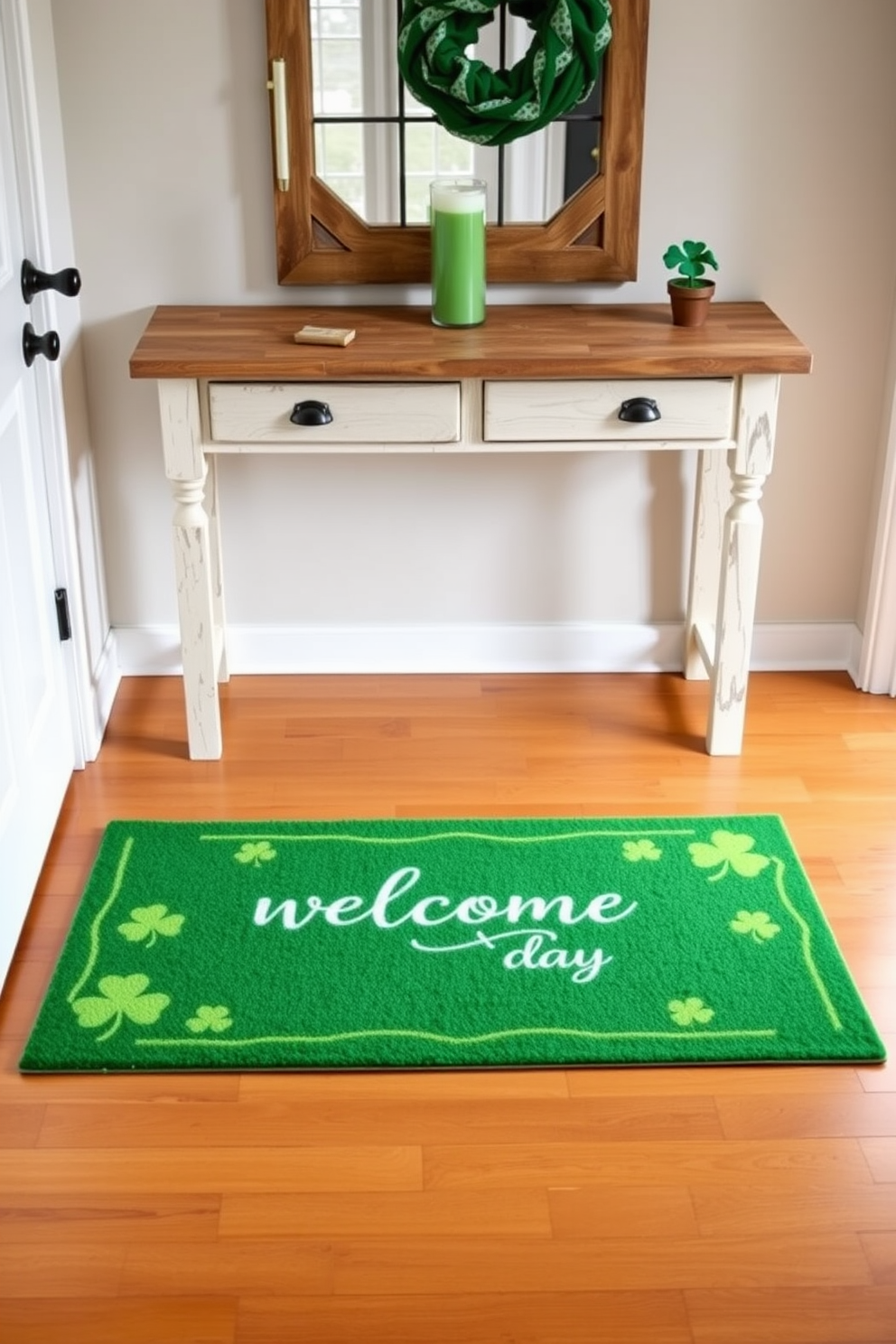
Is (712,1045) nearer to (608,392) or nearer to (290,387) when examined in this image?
(608,392)

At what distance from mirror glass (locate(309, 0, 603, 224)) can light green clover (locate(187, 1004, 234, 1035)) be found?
1.60m

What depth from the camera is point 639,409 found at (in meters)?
2.94

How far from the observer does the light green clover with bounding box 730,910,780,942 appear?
2701 mm

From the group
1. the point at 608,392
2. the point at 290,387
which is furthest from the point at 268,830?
the point at 608,392

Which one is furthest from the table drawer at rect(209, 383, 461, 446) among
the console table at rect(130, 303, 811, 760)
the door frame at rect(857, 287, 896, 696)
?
the door frame at rect(857, 287, 896, 696)

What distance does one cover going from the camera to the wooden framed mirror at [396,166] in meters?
3.04

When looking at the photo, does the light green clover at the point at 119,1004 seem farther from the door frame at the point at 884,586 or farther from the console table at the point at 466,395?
the door frame at the point at 884,586

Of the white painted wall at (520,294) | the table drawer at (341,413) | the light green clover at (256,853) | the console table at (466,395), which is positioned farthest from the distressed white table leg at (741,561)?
the light green clover at (256,853)

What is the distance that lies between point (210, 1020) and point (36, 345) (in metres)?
1.23

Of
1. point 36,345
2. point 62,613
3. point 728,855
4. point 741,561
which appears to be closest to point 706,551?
point 741,561

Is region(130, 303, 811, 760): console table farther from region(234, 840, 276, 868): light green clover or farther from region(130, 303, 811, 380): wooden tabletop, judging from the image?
region(234, 840, 276, 868): light green clover

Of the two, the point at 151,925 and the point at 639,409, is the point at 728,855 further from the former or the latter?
the point at 151,925

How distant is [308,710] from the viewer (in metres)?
3.44

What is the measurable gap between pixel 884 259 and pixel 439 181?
938 mm
